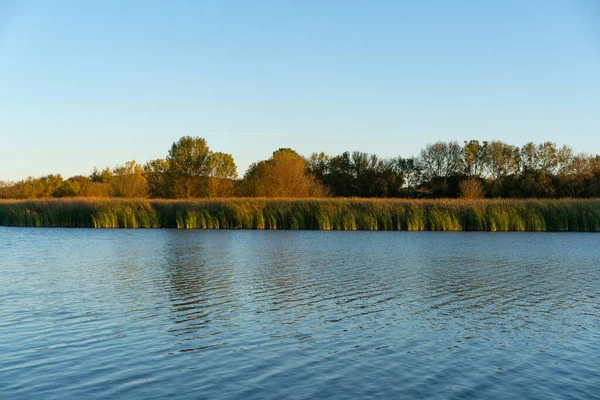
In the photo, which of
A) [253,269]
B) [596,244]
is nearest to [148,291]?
[253,269]

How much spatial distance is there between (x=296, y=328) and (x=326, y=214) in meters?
25.4

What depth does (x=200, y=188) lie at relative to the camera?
198 feet

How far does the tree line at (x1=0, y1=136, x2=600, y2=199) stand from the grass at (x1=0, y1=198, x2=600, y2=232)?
52.1ft

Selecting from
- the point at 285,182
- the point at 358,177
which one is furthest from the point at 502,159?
the point at 285,182

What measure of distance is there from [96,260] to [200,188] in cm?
4308

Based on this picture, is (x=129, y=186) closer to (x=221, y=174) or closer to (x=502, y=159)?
(x=221, y=174)

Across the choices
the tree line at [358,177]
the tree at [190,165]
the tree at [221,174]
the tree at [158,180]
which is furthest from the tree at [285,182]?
the tree at [158,180]

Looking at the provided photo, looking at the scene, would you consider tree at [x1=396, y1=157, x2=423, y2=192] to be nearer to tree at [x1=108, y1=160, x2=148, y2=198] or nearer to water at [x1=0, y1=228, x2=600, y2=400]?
tree at [x1=108, y1=160, x2=148, y2=198]

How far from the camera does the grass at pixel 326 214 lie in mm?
33062

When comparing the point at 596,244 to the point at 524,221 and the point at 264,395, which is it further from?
the point at 264,395

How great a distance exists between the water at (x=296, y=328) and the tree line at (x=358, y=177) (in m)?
36.5

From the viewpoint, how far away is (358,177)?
230 feet

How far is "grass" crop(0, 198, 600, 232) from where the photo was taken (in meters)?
33.1

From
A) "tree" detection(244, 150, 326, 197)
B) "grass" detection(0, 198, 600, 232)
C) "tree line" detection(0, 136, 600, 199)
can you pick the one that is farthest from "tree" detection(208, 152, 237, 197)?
"grass" detection(0, 198, 600, 232)
